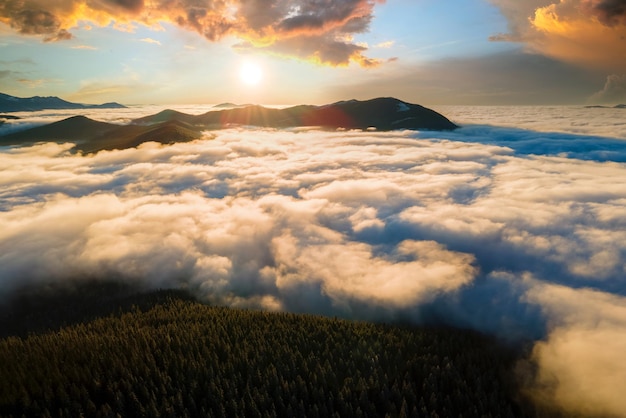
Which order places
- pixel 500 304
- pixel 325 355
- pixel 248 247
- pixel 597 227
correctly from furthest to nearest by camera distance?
pixel 248 247
pixel 597 227
pixel 500 304
pixel 325 355

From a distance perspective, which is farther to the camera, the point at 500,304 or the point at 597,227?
the point at 597,227

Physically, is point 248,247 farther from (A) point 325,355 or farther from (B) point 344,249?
(A) point 325,355

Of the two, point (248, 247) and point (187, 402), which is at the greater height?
point (187, 402)

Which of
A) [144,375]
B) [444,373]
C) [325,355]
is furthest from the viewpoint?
[325,355]

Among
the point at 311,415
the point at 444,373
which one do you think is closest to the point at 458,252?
the point at 444,373

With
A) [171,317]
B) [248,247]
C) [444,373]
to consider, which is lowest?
[248,247]

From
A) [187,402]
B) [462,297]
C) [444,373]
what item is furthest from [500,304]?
[187,402]
